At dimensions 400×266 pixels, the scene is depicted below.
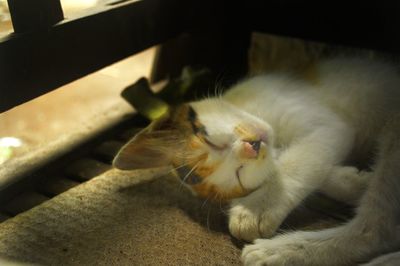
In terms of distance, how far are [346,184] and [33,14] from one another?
1.17 metres

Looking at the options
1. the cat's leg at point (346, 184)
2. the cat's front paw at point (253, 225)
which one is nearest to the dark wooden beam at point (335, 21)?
the cat's leg at point (346, 184)

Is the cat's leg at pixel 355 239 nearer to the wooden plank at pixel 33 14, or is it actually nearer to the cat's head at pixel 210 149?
the cat's head at pixel 210 149

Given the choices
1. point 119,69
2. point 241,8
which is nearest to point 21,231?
point 119,69

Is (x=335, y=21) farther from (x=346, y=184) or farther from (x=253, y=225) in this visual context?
(x=253, y=225)

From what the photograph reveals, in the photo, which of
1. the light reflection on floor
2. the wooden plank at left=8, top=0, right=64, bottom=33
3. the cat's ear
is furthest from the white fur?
the light reflection on floor

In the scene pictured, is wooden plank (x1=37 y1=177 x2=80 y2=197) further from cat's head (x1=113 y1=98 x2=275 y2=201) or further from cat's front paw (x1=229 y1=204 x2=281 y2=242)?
cat's front paw (x1=229 y1=204 x2=281 y2=242)

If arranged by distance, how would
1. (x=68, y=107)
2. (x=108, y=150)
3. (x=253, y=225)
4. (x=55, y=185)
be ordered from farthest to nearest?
(x=68, y=107) → (x=108, y=150) → (x=55, y=185) → (x=253, y=225)

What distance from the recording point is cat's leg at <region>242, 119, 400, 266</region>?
4.10ft

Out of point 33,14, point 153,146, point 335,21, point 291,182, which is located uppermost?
point 33,14

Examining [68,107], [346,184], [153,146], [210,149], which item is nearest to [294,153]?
[346,184]

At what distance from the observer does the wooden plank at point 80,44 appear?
150cm

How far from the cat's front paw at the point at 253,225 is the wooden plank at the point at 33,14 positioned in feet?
3.00

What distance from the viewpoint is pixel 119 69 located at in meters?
2.47

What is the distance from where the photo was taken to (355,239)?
127 cm
